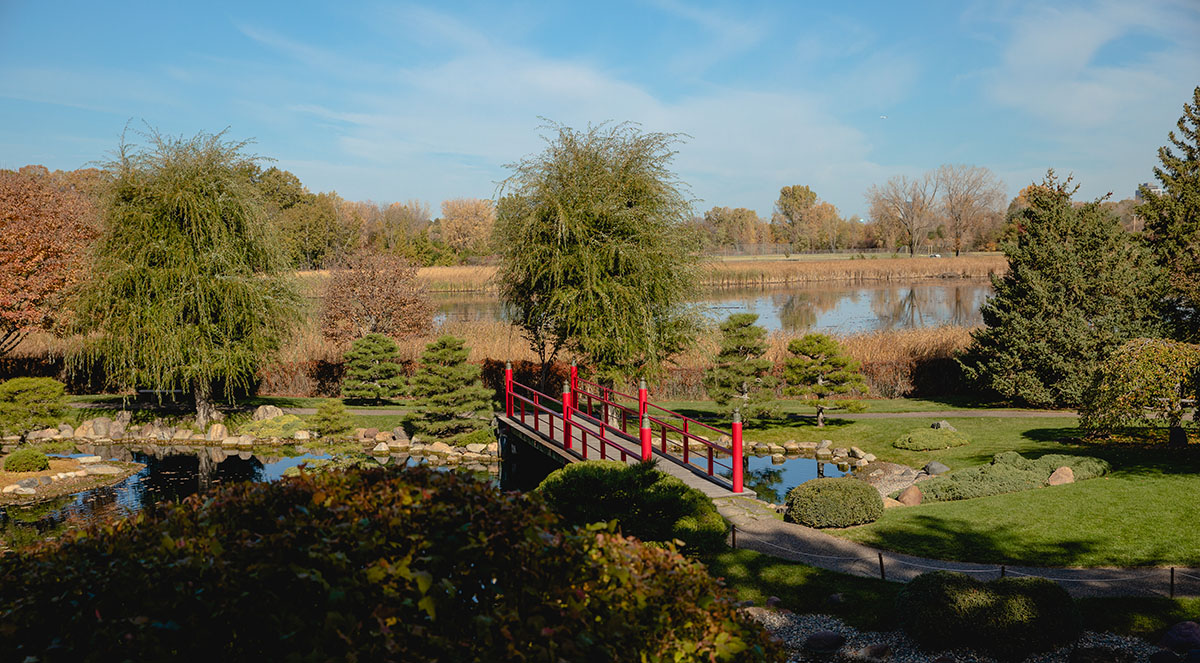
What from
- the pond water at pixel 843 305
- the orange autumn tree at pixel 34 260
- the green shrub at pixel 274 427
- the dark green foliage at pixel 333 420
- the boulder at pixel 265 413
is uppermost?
the orange autumn tree at pixel 34 260

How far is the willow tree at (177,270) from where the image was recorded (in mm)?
17312

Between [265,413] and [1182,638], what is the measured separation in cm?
1947

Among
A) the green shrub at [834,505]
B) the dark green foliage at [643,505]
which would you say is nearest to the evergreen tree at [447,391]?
the dark green foliage at [643,505]

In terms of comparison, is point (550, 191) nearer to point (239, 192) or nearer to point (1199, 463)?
point (239, 192)

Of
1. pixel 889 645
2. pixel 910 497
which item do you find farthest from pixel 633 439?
pixel 889 645

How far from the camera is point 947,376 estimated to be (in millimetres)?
22656

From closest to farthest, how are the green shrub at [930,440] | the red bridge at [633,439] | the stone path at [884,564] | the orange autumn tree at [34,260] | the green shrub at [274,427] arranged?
the stone path at [884,564]
the red bridge at [633,439]
the green shrub at [930,440]
the green shrub at [274,427]
the orange autumn tree at [34,260]

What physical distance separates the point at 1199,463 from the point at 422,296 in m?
24.5

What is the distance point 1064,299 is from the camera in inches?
717

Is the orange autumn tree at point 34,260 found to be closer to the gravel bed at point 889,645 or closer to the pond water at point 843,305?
the pond water at point 843,305

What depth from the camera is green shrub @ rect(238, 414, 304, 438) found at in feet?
62.8

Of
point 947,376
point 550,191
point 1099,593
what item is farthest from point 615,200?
point 947,376

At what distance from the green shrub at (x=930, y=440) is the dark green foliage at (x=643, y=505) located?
826 centimetres

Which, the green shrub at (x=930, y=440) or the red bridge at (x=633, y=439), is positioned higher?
the red bridge at (x=633, y=439)
